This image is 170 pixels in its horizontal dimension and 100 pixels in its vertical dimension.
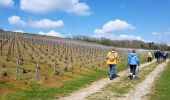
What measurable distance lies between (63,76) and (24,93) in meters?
Answer: 6.79

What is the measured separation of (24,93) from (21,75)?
14.4ft

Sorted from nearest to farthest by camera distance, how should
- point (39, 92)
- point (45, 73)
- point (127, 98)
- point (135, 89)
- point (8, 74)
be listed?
1. point (127, 98)
2. point (39, 92)
3. point (135, 89)
4. point (8, 74)
5. point (45, 73)

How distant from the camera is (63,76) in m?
21.6

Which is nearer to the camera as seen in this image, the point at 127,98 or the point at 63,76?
the point at 127,98

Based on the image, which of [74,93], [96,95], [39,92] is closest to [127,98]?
[96,95]

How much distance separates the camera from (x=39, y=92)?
15.4 metres

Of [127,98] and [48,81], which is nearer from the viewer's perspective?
[127,98]

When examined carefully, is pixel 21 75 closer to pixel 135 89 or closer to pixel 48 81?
pixel 48 81

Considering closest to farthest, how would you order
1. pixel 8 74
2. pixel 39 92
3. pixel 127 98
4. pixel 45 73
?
pixel 127 98 → pixel 39 92 → pixel 8 74 → pixel 45 73

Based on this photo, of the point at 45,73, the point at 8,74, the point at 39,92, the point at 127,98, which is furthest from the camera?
the point at 45,73

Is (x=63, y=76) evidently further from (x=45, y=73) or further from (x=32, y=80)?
(x=32, y=80)

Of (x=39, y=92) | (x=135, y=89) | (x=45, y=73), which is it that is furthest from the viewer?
(x=45, y=73)

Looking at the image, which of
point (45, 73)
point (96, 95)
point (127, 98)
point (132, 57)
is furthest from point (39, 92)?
point (132, 57)

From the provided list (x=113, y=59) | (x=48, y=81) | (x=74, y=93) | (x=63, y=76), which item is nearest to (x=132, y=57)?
(x=113, y=59)
